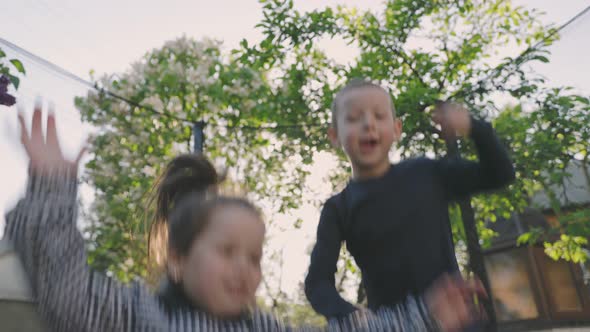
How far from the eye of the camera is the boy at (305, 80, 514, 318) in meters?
1.19

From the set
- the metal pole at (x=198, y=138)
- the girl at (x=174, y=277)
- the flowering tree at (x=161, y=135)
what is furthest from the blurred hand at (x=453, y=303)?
the flowering tree at (x=161, y=135)

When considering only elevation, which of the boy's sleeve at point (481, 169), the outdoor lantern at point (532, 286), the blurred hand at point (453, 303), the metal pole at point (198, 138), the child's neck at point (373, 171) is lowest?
the outdoor lantern at point (532, 286)

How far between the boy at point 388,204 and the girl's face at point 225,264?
1.17 feet

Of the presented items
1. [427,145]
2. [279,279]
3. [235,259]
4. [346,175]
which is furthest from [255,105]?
[279,279]

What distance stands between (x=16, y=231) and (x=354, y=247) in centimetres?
97

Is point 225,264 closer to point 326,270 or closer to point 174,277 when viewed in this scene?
point 174,277

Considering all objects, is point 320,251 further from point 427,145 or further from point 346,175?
point 346,175

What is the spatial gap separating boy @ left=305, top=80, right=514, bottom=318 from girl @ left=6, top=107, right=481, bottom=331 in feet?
1.07

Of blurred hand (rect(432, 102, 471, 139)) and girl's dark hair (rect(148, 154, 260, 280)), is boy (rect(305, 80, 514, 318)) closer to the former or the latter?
blurred hand (rect(432, 102, 471, 139))

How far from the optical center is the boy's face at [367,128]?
1.39 metres

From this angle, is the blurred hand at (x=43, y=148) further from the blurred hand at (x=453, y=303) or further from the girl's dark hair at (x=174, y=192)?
the blurred hand at (x=453, y=303)

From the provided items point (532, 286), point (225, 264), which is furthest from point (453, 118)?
point (532, 286)

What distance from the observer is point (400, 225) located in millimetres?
1240

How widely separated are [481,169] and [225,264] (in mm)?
820
